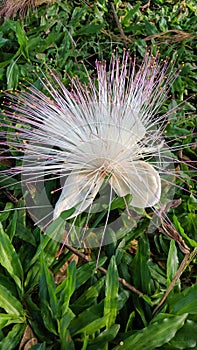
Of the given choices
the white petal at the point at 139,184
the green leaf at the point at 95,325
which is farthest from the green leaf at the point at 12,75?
the green leaf at the point at 95,325

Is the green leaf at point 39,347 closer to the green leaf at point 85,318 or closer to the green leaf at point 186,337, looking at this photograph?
the green leaf at point 85,318

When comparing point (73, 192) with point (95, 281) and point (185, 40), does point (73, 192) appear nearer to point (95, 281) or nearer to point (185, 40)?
point (95, 281)

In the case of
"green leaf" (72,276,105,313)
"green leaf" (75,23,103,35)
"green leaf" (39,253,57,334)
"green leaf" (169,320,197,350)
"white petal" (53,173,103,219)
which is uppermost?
"green leaf" (75,23,103,35)

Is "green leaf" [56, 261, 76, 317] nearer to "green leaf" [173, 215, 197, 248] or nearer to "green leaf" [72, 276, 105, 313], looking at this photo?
"green leaf" [72, 276, 105, 313]

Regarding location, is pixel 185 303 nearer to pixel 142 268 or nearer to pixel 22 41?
pixel 142 268

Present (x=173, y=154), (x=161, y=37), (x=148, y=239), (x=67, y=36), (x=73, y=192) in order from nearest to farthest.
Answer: (x=73, y=192) < (x=148, y=239) < (x=173, y=154) < (x=67, y=36) < (x=161, y=37)

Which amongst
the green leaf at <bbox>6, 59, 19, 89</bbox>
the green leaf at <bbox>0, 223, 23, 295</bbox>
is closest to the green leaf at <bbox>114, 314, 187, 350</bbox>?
A: the green leaf at <bbox>0, 223, 23, 295</bbox>

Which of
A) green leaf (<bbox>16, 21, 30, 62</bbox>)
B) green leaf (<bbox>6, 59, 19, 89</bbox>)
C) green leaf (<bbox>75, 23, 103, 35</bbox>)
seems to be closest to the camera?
green leaf (<bbox>6, 59, 19, 89</bbox>)

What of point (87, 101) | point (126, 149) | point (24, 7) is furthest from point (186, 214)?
point (24, 7)
